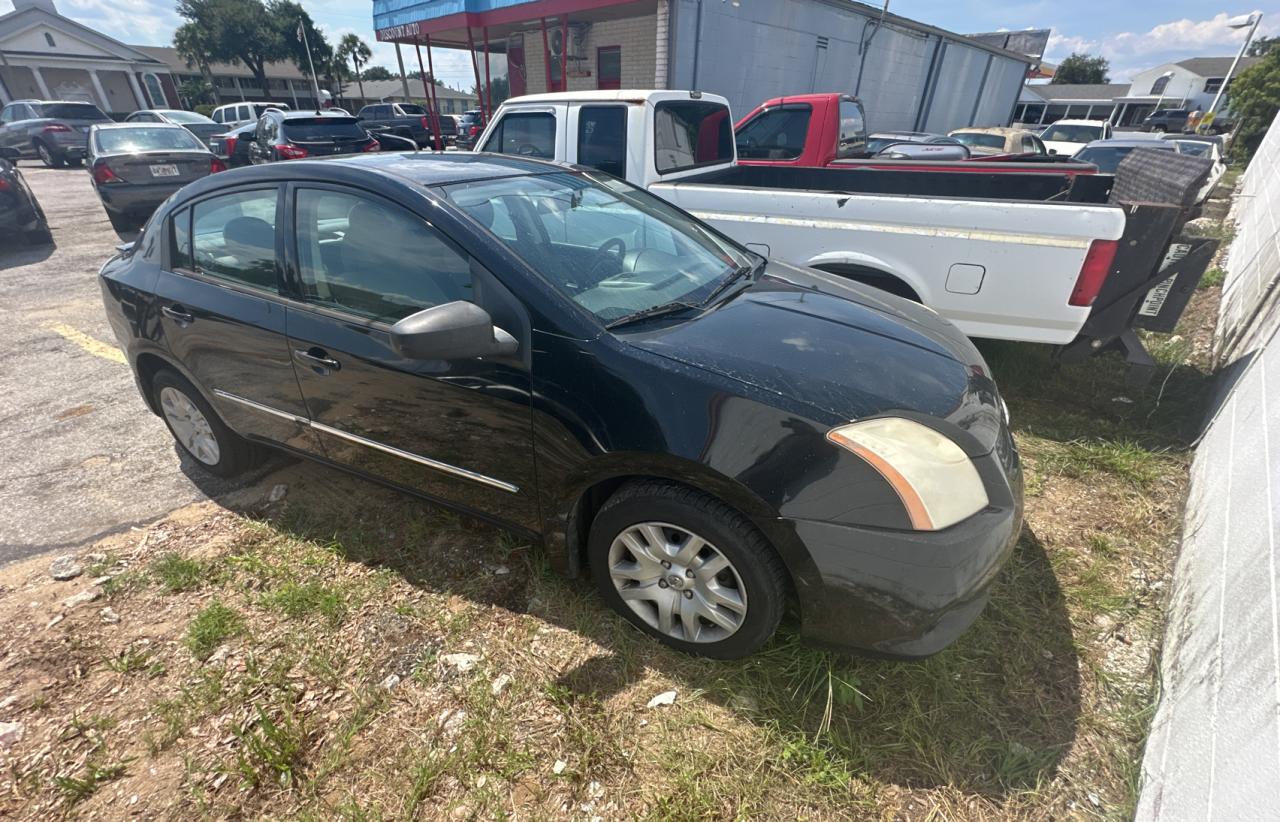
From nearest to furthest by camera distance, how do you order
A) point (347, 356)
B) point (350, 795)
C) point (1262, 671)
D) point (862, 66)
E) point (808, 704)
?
point (1262, 671) < point (350, 795) < point (808, 704) < point (347, 356) < point (862, 66)

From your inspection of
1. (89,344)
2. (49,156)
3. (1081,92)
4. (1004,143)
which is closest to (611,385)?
(89,344)

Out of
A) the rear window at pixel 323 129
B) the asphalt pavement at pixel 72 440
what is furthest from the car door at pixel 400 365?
the rear window at pixel 323 129

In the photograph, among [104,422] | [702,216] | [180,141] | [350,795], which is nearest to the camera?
[350,795]

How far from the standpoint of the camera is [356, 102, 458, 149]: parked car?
21286 mm

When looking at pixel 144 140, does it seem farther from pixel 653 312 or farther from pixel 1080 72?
pixel 1080 72

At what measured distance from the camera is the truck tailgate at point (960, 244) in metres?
3.12

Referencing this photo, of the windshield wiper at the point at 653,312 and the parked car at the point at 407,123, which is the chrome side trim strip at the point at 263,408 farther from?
the parked car at the point at 407,123


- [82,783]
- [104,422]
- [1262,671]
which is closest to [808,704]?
[1262,671]

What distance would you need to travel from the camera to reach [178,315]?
111 inches

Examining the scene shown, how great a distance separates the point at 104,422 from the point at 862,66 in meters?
19.7

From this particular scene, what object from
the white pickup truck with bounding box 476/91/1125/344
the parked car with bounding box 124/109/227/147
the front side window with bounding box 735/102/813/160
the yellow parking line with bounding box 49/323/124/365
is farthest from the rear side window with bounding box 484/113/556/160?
the parked car with bounding box 124/109/227/147

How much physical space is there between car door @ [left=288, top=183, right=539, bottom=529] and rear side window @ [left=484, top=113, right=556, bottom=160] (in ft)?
10.5

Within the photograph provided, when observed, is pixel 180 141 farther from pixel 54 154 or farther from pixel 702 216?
pixel 54 154

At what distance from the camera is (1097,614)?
2377 mm
